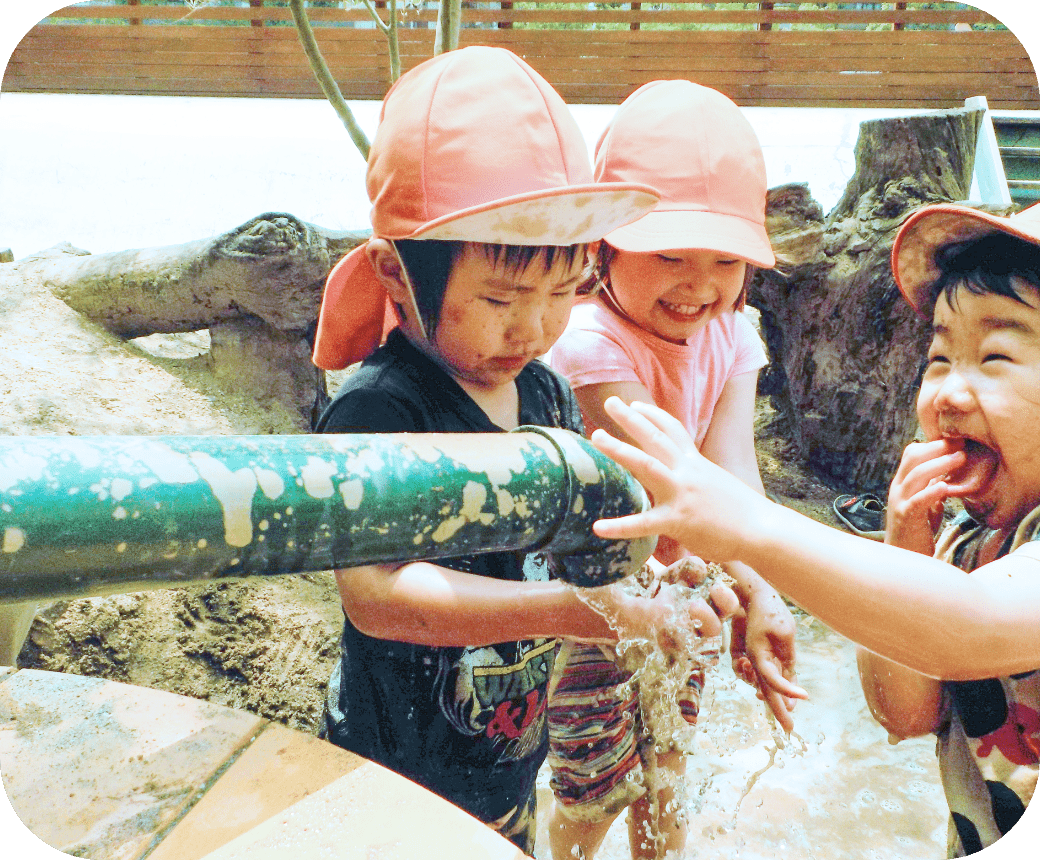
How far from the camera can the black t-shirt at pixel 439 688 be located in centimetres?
148

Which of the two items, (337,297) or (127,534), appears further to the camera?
(337,297)

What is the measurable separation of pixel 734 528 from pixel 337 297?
916 mm

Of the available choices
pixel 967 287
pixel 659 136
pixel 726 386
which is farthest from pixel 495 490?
pixel 726 386

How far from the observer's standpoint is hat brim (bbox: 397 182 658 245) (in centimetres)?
126

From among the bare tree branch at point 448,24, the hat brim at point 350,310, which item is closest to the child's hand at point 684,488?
the hat brim at point 350,310

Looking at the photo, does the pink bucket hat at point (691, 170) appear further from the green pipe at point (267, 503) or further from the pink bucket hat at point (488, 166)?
the green pipe at point (267, 503)

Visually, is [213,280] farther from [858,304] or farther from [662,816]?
[858,304]

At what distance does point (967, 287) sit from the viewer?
4.73ft

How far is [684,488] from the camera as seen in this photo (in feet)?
3.43

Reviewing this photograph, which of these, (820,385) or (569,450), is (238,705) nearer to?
(569,450)

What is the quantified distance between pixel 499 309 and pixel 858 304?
15.0 feet

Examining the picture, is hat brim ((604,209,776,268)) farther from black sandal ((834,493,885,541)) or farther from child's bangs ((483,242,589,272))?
black sandal ((834,493,885,541))

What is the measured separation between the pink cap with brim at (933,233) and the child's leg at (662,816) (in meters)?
1.49

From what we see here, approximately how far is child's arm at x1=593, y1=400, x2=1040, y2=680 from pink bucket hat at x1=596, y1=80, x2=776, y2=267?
86 cm
